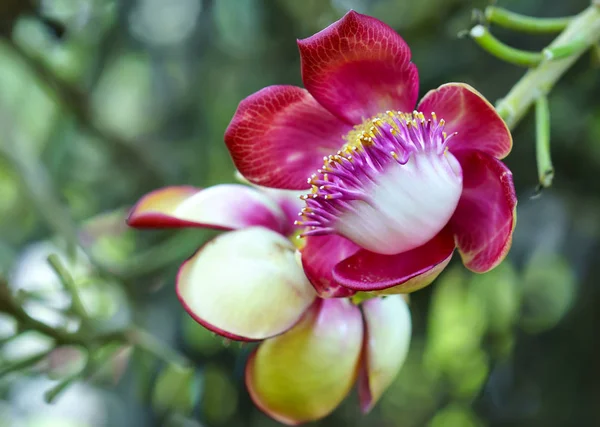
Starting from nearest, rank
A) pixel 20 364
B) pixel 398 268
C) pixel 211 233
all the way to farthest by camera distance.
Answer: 1. pixel 398 268
2. pixel 20 364
3. pixel 211 233

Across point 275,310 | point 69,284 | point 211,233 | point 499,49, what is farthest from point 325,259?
point 211,233

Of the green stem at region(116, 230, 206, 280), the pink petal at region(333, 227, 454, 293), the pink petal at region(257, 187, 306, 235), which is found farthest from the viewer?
the green stem at region(116, 230, 206, 280)

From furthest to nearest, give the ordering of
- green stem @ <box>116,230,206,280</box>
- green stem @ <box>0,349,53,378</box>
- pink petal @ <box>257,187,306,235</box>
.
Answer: green stem @ <box>116,230,206,280</box>
green stem @ <box>0,349,53,378</box>
pink petal @ <box>257,187,306,235</box>

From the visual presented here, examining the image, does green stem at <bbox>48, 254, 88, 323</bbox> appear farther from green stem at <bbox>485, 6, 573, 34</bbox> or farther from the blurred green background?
green stem at <bbox>485, 6, 573, 34</bbox>

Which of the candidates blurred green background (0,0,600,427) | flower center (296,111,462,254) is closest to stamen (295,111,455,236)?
flower center (296,111,462,254)

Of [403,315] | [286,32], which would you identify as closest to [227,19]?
[286,32]

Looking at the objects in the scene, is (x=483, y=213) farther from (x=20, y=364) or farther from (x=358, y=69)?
(x=20, y=364)
